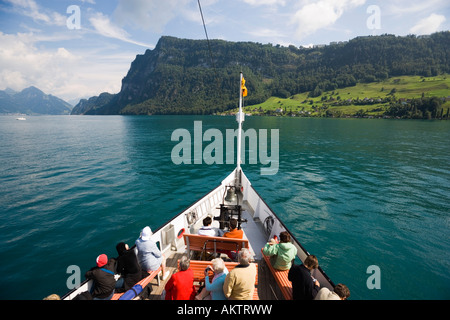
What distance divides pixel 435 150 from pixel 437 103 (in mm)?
107605

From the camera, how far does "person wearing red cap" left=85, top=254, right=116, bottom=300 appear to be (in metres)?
4.95

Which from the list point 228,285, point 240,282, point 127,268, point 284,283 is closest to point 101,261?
point 127,268

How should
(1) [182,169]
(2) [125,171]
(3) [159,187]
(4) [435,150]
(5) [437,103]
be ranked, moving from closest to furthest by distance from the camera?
(3) [159,187] < (2) [125,171] < (1) [182,169] < (4) [435,150] < (5) [437,103]

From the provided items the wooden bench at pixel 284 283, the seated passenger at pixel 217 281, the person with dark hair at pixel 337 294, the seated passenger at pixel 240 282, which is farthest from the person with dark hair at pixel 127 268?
the person with dark hair at pixel 337 294

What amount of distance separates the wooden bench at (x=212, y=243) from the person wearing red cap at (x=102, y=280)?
7.29ft

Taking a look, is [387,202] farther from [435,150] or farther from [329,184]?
[435,150]

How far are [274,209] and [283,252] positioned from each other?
29.8 ft

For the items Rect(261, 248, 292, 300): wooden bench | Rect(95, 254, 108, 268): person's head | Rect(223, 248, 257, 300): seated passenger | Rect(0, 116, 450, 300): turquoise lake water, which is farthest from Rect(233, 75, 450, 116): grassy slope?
Rect(95, 254, 108, 268): person's head

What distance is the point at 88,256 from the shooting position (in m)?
10.1

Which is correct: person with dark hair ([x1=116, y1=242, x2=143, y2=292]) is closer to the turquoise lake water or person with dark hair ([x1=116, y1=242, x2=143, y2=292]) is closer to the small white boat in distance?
the small white boat in distance

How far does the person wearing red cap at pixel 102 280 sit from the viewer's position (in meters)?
4.95

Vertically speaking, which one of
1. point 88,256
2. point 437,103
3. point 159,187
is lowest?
point 88,256

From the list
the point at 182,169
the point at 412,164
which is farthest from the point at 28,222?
the point at 412,164

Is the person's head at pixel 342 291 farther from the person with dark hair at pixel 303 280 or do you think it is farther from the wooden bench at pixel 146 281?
the wooden bench at pixel 146 281
